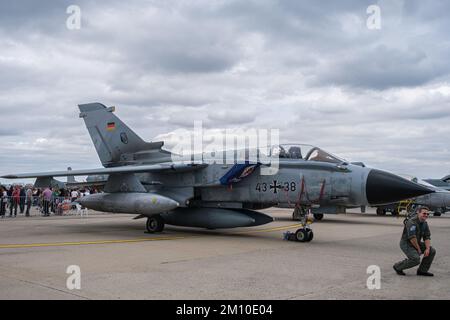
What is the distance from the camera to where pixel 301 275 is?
664 cm

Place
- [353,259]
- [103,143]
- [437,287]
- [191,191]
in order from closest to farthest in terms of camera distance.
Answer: [437,287] → [353,259] → [191,191] → [103,143]

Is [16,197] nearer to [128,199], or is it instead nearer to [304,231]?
[128,199]

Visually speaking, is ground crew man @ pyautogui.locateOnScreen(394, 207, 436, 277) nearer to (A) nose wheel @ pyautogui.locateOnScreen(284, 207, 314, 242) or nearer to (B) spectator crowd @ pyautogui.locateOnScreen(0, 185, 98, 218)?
(A) nose wheel @ pyautogui.locateOnScreen(284, 207, 314, 242)

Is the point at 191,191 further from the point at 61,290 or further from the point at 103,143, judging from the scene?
the point at 61,290

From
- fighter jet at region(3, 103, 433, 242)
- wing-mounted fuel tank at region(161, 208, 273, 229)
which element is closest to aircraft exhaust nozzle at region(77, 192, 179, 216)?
fighter jet at region(3, 103, 433, 242)

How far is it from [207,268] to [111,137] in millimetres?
9732

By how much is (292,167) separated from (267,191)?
1.00 metres

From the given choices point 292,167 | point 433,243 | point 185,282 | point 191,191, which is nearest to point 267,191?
point 292,167

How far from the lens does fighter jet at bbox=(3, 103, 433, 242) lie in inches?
399

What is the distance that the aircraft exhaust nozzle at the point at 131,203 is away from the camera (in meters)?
11.8

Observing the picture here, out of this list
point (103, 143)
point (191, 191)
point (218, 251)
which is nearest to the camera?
point (218, 251)

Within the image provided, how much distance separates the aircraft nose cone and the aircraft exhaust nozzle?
5.03 metres

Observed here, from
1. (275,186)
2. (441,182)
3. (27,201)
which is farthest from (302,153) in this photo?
(441,182)

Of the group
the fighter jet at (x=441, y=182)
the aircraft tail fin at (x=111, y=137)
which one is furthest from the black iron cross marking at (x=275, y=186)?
the fighter jet at (x=441, y=182)
